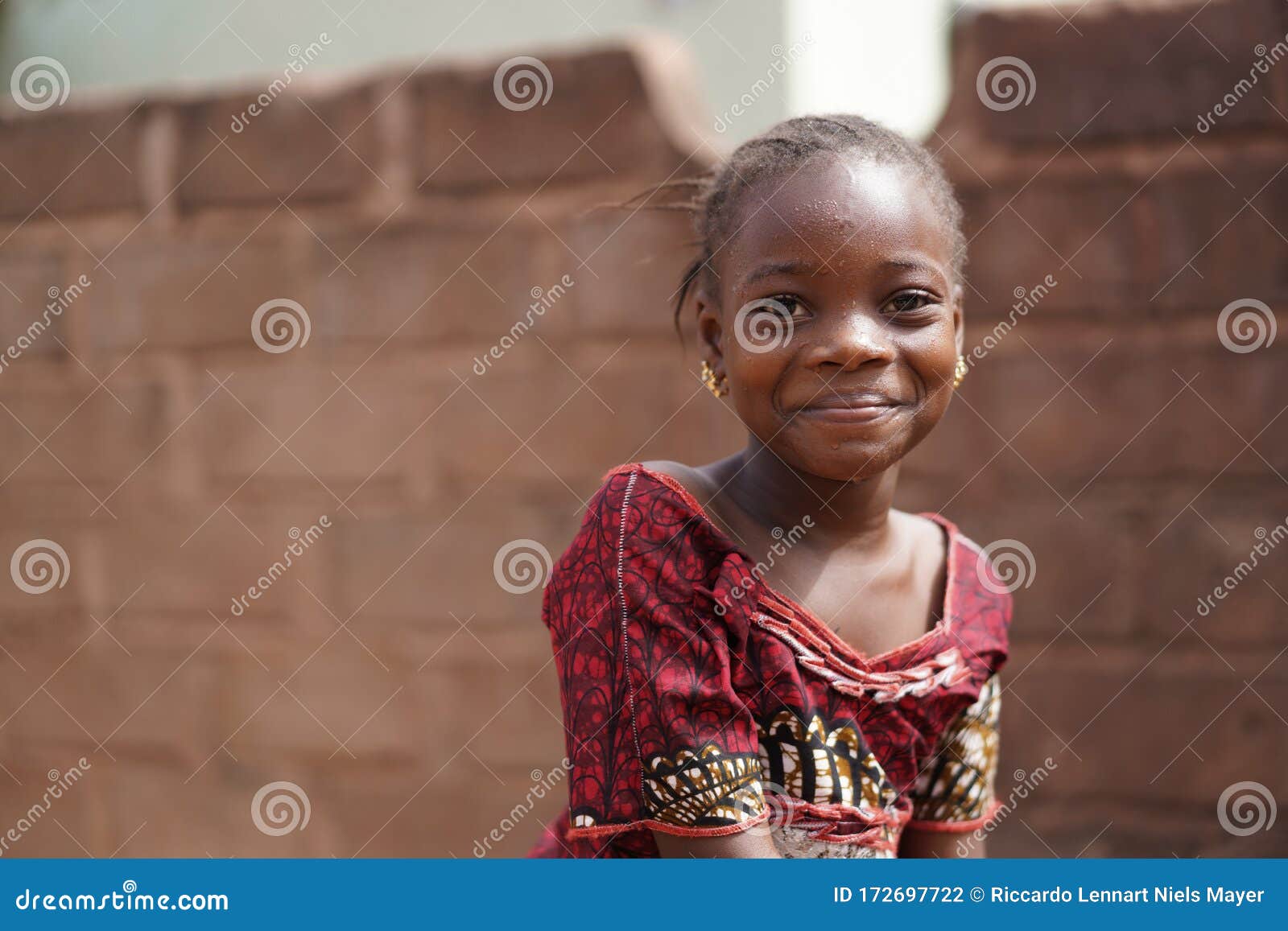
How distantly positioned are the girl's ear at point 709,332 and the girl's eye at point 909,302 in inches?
10.0

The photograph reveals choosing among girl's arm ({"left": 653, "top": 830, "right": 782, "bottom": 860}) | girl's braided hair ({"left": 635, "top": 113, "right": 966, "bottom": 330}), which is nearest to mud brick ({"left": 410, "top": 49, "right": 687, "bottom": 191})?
girl's braided hair ({"left": 635, "top": 113, "right": 966, "bottom": 330})

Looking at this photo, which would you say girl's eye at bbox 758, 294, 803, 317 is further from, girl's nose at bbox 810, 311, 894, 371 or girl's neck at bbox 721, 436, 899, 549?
girl's neck at bbox 721, 436, 899, 549

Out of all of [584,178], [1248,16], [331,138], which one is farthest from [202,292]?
[1248,16]

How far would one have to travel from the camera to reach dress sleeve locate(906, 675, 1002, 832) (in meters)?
1.96

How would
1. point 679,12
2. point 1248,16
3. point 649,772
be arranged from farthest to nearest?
1. point 679,12
2. point 1248,16
3. point 649,772

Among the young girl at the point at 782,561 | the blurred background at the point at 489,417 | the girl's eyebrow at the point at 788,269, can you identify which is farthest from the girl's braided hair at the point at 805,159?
the blurred background at the point at 489,417

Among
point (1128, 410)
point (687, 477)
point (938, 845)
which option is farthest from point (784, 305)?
point (1128, 410)

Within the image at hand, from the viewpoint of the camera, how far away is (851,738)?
1725 millimetres

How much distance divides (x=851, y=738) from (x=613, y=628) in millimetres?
378

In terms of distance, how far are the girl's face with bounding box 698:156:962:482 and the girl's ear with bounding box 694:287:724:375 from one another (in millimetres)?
84

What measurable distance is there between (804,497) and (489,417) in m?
1.82

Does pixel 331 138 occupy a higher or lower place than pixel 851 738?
higher

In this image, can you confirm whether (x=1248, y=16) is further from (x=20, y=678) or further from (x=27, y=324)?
(x=20, y=678)

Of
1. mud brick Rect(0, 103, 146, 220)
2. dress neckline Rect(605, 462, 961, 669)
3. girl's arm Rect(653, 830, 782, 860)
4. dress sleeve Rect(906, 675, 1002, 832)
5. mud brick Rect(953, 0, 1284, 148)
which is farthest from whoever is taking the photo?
mud brick Rect(0, 103, 146, 220)
